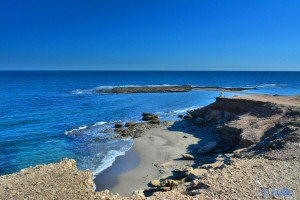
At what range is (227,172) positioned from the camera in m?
14.6

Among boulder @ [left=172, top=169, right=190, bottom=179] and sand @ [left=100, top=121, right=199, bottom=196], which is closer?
boulder @ [left=172, top=169, right=190, bottom=179]

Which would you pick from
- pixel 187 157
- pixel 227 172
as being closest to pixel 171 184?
pixel 227 172

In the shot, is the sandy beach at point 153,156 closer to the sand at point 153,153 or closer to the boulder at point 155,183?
the sand at point 153,153

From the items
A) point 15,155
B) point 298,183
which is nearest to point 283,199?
point 298,183

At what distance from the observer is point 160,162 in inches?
923

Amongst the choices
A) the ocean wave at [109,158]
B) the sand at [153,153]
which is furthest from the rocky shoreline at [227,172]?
the ocean wave at [109,158]

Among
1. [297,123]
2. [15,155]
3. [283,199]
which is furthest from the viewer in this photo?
[15,155]

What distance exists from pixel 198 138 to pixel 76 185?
18.4 meters

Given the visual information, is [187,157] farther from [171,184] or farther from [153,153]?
[171,184]

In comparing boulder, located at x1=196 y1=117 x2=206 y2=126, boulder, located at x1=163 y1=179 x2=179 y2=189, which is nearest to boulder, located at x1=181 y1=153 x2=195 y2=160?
boulder, located at x1=163 y1=179 x2=179 y2=189

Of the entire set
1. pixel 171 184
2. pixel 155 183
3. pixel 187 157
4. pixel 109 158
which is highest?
pixel 171 184

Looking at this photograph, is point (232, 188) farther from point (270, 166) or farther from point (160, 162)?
point (160, 162)

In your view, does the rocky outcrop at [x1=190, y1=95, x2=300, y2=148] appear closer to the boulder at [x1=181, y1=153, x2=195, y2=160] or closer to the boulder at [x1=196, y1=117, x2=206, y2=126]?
the boulder at [x1=196, y1=117, x2=206, y2=126]

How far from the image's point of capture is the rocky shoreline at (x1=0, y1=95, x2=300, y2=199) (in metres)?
12.6
